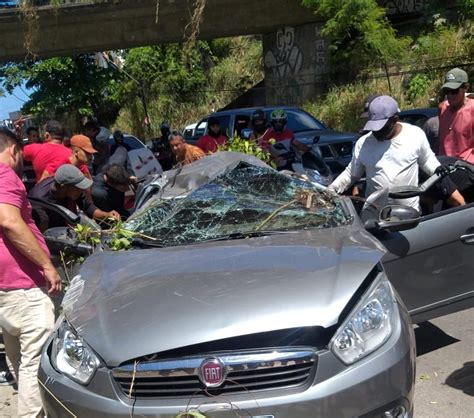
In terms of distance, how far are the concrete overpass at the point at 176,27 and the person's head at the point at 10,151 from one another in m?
15.8

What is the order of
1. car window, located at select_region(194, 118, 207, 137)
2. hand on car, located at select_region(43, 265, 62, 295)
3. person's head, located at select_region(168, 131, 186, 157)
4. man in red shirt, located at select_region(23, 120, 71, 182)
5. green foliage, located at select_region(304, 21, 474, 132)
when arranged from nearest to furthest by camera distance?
hand on car, located at select_region(43, 265, 62, 295), man in red shirt, located at select_region(23, 120, 71, 182), person's head, located at select_region(168, 131, 186, 157), car window, located at select_region(194, 118, 207, 137), green foliage, located at select_region(304, 21, 474, 132)

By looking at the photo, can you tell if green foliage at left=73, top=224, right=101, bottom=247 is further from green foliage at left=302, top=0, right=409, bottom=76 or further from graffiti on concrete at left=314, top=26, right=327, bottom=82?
graffiti on concrete at left=314, top=26, right=327, bottom=82

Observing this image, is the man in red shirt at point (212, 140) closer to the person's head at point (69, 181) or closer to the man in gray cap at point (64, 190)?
the man in gray cap at point (64, 190)

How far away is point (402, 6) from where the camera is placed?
21797 mm

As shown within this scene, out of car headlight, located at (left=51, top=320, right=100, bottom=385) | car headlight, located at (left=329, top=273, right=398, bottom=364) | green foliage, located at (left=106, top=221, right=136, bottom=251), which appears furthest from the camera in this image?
green foliage, located at (left=106, top=221, right=136, bottom=251)

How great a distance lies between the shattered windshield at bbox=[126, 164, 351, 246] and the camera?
3.61 meters

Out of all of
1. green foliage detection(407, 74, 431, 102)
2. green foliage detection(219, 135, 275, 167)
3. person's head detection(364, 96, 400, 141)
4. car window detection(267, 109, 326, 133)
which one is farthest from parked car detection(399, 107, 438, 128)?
green foliage detection(407, 74, 431, 102)

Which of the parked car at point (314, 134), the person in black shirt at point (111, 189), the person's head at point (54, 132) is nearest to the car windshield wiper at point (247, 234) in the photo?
the person in black shirt at point (111, 189)

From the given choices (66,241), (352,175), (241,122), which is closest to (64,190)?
(66,241)

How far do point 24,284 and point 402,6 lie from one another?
20.7 metres

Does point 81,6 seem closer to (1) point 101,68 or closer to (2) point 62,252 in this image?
(1) point 101,68

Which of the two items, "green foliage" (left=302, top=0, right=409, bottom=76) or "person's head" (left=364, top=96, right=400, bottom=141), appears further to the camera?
"green foliage" (left=302, top=0, right=409, bottom=76)

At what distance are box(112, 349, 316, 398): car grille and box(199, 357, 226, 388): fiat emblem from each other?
1 cm

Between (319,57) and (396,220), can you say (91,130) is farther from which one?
(319,57)
